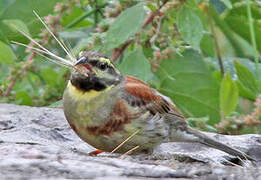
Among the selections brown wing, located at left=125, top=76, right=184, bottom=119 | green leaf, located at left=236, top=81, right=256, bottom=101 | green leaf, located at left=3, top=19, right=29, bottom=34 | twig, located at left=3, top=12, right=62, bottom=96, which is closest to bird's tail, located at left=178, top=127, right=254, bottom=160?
brown wing, located at left=125, top=76, right=184, bottom=119

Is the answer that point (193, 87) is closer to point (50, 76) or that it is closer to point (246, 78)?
point (246, 78)

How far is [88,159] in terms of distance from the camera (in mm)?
3604

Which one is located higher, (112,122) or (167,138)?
(112,122)

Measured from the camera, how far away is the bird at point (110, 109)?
4.19 m

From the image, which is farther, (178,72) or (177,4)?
(178,72)

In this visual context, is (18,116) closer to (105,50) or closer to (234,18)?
(105,50)

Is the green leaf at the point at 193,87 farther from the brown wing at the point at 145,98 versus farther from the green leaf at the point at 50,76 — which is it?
the brown wing at the point at 145,98

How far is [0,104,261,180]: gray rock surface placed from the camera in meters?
3.25

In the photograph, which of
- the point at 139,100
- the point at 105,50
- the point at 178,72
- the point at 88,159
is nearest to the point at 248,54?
the point at 178,72

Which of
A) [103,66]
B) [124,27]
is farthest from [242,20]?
[103,66]

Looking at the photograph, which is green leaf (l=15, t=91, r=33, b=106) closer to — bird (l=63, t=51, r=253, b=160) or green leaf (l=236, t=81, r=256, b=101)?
bird (l=63, t=51, r=253, b=160)

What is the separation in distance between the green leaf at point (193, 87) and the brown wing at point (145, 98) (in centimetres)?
132

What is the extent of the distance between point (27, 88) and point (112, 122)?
2.93 metres

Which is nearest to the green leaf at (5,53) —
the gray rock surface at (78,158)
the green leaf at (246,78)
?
the gray rock surface at (78,158)
